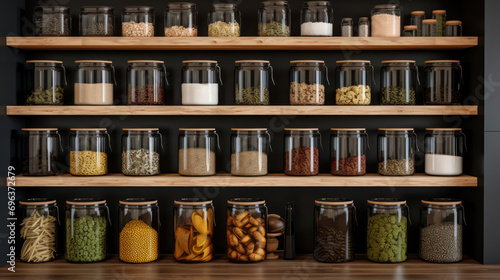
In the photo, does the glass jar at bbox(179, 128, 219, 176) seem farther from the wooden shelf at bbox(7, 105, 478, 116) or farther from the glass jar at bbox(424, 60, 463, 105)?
the glass jar at bbox(424, 60, 463, 105)

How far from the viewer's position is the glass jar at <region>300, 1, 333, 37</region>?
255cm

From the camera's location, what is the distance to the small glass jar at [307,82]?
2543 millimetres

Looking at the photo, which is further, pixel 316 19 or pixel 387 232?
pixel 316 19

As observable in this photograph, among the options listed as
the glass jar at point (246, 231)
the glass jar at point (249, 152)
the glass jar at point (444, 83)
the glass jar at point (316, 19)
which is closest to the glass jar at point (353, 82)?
the glass jar at point (316, 19)

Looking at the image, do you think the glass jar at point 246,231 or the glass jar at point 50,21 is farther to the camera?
the glass jar at point 50,21

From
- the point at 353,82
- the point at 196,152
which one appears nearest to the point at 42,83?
the point at 196,152

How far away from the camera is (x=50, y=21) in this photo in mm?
2568

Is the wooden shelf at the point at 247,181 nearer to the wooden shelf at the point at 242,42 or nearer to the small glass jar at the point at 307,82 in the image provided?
the small glass jar at the point at 307,82

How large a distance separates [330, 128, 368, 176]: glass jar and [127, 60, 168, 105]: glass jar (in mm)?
855

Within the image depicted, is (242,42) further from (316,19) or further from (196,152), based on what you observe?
(196,152)

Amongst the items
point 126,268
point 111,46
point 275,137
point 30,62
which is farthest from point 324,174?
point 30,62

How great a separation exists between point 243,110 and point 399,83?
76 cm

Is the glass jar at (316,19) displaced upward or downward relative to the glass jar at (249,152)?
upward

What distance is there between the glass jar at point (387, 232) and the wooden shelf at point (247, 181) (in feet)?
0.34
